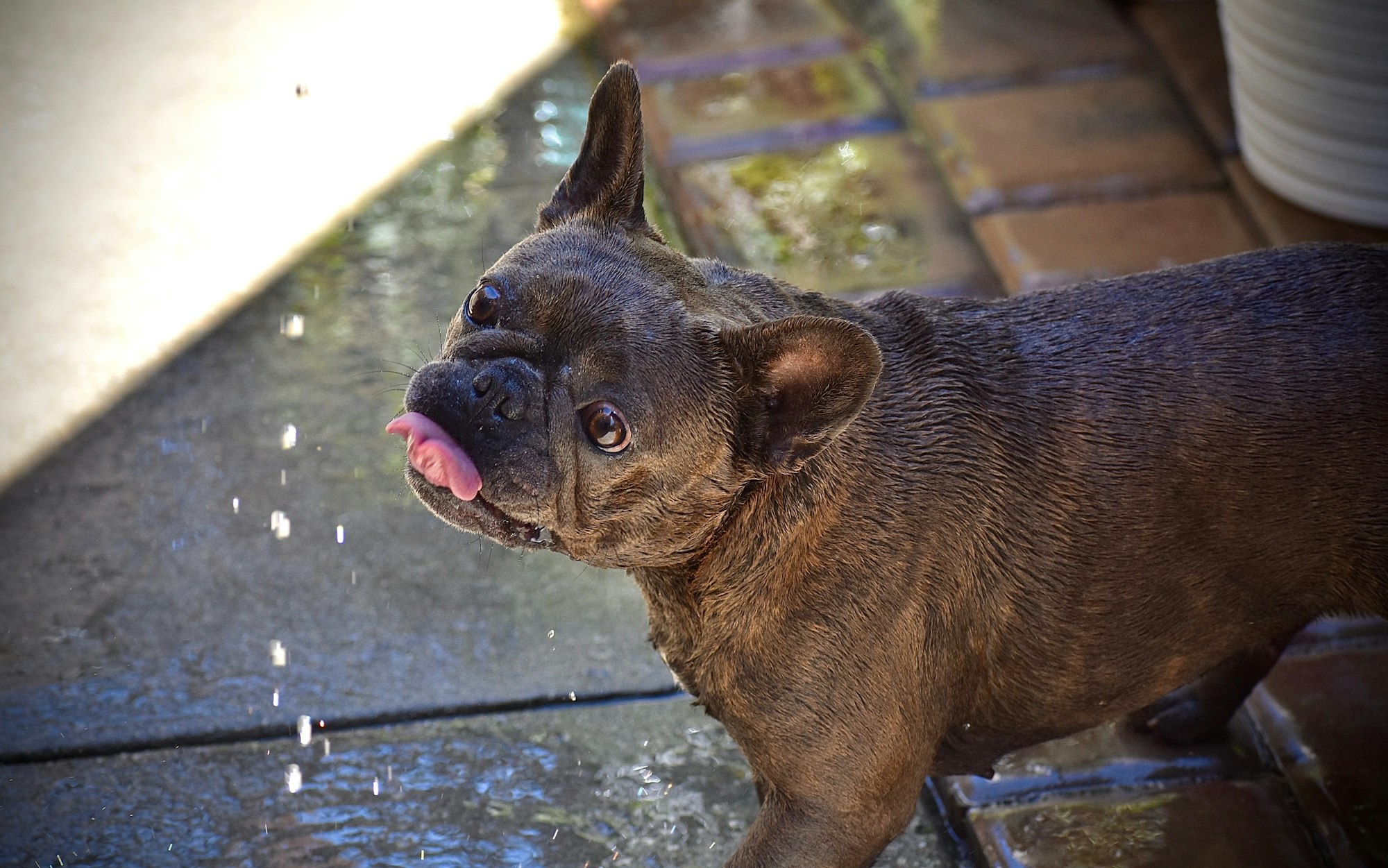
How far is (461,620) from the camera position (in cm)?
421

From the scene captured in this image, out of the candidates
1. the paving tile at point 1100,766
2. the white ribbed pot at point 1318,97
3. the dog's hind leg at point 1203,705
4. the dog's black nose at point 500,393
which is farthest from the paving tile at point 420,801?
the white ribbed pot at point 1318,97

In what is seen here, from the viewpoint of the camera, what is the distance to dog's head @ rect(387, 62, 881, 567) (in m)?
2.79

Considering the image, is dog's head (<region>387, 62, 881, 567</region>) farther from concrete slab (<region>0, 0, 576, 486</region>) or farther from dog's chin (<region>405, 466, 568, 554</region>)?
concrete slab (<region>0, 0, 576, 486</region>)

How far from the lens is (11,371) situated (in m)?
4.86

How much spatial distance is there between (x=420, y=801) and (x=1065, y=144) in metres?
3.64

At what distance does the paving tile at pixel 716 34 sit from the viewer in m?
6.32

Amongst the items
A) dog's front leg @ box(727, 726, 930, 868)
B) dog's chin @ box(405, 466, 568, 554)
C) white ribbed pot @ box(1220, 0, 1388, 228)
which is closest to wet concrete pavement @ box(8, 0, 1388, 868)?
white ribbed pot @ box(1220, 0, 1388, 228)

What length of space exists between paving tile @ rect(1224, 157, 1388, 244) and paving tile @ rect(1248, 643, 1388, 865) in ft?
5.77

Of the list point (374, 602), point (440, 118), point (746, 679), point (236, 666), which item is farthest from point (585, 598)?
point (440, 118)

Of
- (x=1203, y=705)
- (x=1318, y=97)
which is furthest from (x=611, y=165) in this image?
(x=1318, y=97)

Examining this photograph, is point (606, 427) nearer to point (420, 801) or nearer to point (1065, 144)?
point (420, 801)

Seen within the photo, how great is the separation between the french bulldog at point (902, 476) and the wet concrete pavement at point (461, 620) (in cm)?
63

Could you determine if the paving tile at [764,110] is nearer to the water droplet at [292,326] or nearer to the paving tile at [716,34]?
the paving tile at [716,34]

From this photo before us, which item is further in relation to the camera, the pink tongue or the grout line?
the grout line
